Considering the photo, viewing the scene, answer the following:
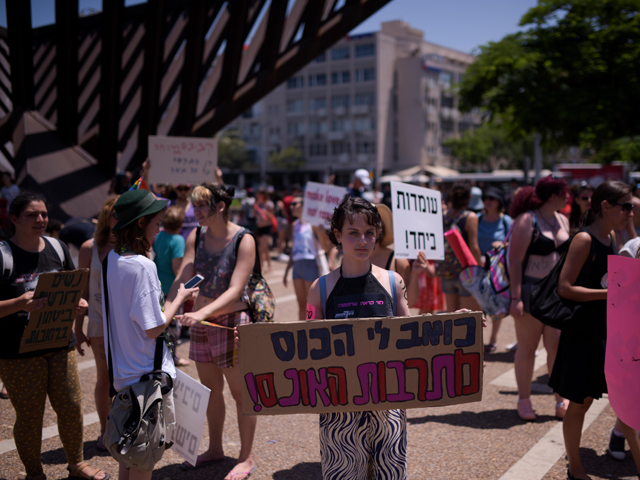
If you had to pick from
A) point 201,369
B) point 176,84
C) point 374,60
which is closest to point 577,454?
point 201,369

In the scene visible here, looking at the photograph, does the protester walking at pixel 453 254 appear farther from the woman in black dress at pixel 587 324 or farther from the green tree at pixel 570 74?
the green tree at pixel 570 74

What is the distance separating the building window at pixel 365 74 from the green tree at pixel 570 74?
55.3 m

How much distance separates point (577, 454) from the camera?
357 cm

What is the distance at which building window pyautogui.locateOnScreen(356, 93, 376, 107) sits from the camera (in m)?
74.9

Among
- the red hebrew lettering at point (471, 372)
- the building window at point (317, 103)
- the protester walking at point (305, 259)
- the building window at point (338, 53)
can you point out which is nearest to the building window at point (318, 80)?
the building window at point (317, 103)

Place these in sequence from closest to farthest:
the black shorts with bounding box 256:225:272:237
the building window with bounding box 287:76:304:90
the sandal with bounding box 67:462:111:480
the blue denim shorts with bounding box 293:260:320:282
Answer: the sandal with bounding box 67:462:111:480 < the blue denim shorts with bounding box 293:260:320:282 < the black shorts with bounding box 256:225:272:237 < the building window with bounding box 287:76:304:90

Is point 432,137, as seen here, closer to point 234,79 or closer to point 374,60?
point 374,60

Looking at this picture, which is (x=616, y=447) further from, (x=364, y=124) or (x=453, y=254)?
(x=364, y=124)

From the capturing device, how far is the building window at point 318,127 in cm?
7944

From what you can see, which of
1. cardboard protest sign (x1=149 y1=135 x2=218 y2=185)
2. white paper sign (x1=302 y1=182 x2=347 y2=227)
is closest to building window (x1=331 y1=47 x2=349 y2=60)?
cardboard protest sign (x1=149 y1=135 x2=218 y2=185)

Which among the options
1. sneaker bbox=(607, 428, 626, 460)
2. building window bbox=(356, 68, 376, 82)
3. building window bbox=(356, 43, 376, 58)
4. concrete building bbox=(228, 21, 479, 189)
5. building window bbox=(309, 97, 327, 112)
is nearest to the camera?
sneaker bbox=(607, 428, 626, 460)

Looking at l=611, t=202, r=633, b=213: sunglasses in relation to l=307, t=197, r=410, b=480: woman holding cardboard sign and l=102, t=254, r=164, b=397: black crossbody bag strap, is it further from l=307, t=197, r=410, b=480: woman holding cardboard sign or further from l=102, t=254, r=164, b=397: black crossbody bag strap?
l=102, t=254, r=164, b=397: black crossbody bag strap

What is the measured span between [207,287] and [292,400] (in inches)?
52.0

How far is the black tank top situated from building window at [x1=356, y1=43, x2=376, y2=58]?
74.5 m
